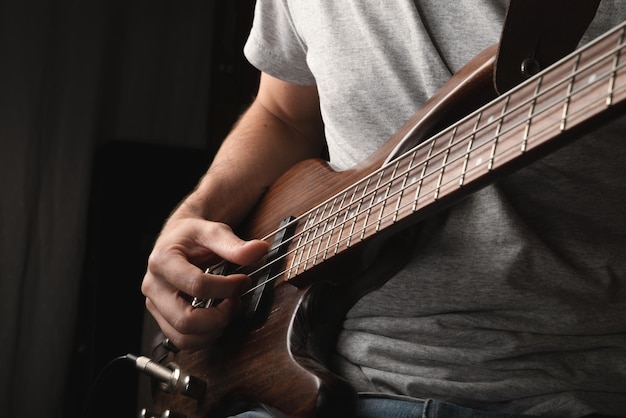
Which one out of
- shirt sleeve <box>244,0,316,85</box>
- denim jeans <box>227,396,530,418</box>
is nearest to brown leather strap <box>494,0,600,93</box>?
denim jeans <box>227,396,530,418</box>

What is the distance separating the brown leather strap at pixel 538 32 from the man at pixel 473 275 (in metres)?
0.10

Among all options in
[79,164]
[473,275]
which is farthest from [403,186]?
[79,164]

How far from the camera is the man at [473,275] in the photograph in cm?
65

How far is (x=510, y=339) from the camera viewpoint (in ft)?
2.17

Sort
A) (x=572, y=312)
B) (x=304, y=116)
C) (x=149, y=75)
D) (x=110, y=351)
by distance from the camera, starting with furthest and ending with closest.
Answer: (x=149, y=75) → (x=110, y=351) → (x=304, y=116) → (x=572, y=312)

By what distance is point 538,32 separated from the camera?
56 cm

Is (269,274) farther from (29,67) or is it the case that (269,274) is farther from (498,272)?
(29,67)

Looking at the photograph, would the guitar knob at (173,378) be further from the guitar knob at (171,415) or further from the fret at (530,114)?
the fret at (530,114)

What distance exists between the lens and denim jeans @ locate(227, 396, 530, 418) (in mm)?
638

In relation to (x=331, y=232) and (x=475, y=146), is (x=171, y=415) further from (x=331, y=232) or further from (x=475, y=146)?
(x=475, y=146)

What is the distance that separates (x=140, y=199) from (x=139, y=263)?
0.55ft

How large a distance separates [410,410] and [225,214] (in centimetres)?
44

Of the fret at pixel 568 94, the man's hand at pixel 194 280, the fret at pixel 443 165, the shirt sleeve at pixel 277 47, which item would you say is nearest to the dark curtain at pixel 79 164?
the shirt sleeve at pixel 277 47

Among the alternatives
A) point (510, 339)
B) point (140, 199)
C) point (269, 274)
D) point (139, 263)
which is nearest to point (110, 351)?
point (139, 263)
